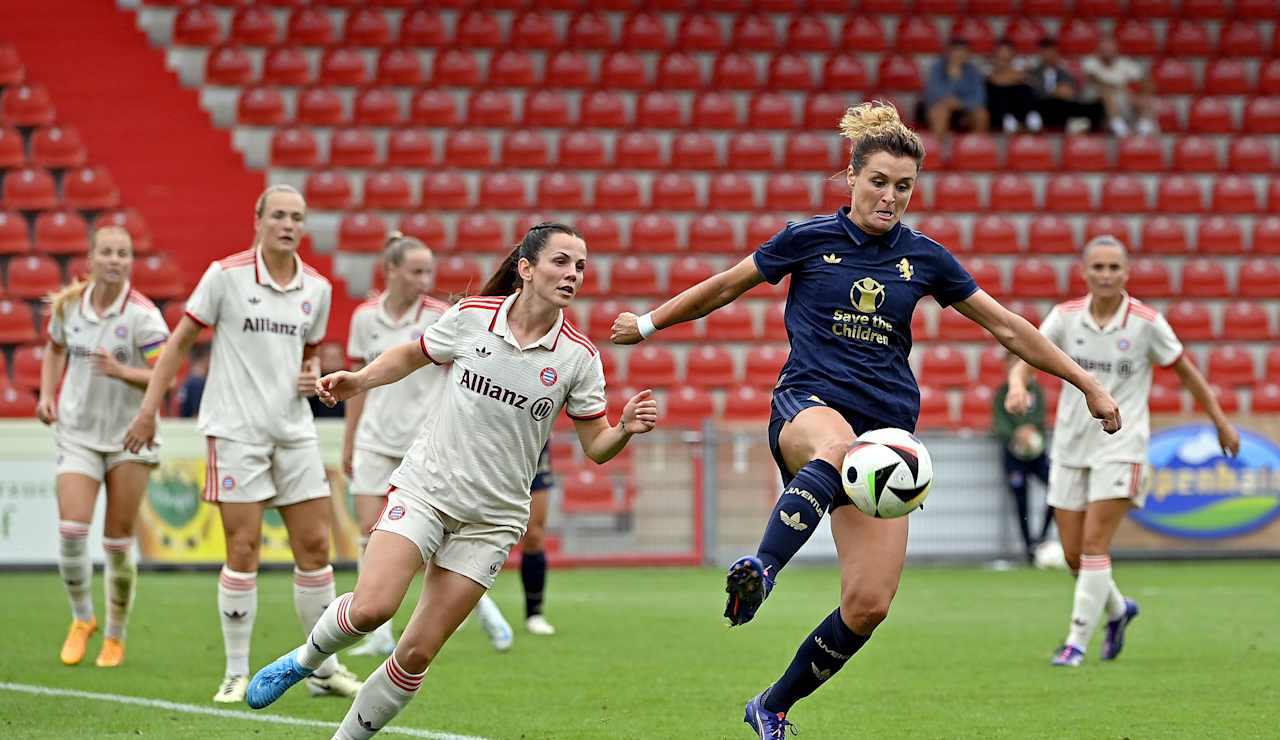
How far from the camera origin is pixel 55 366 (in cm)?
977

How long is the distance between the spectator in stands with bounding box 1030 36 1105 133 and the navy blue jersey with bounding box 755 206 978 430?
691 inches

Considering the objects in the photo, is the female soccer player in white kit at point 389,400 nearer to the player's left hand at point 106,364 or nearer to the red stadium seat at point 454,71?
the player's left hand at point 106,364

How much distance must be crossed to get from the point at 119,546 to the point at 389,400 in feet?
5.73

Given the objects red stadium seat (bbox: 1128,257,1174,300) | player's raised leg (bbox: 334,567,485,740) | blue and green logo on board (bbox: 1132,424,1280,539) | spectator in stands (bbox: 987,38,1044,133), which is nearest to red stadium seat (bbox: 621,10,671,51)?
spectator in stands (bbox: 987,38,1044,133)

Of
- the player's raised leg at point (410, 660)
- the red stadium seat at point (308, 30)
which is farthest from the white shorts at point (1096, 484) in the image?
the red stadium seat at point (308, 30)

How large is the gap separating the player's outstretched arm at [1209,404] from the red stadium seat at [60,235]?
14.4 m

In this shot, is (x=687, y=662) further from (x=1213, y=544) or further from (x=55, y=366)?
(x=1213, y=544)

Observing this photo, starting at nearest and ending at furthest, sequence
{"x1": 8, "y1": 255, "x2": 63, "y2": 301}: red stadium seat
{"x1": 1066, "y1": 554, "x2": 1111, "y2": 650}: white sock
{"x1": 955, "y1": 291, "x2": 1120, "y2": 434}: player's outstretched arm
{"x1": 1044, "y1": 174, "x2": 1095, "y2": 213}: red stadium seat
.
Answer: {"x1": 955, "y1": 291, "x2": 1120, "y2": 434}: player's outstretched arm
{"x1": 1066, "y1": 554, "x2": 1111, "y2": 650}: white sock
{"x1": 8, "y1": 255, "x2": 63, "y2": 301}: red stadium seat
{"x1": 1044, "y1": 174, "x2": 1095, "y2": 213}: red stadium seat

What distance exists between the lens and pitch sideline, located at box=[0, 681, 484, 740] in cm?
707

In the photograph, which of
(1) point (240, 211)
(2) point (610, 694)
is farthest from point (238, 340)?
(1) point (240, 211)

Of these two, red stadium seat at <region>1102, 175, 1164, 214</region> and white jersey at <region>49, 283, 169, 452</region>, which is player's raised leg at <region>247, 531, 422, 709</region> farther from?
red stadium seat at <region>1102, 175, 1164, 214</region>

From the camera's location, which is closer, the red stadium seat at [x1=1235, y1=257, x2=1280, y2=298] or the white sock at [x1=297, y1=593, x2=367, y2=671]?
the white sock at [x1=297, y1=593, x2=367, y2=671]

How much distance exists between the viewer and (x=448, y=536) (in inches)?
240

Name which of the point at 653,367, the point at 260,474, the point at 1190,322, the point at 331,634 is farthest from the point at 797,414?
the point at 1190,322
